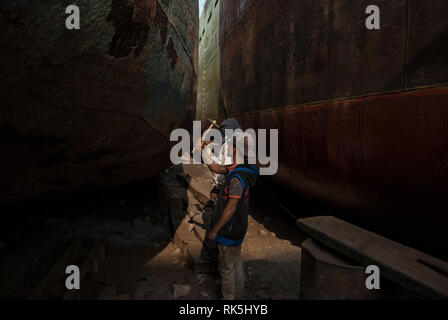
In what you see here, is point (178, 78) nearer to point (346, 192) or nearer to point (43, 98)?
point (43, 98)

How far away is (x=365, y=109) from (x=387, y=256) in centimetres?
101

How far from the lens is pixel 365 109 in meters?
1.78

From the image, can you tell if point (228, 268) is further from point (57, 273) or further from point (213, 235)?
point (57, 273)

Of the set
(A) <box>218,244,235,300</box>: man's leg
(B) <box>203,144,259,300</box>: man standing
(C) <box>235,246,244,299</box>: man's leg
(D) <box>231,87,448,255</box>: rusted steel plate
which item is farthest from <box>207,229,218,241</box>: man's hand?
(D) <box>231,87,448,255</box>: rusted steel plate

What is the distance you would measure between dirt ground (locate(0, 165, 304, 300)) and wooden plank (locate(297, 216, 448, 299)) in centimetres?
71

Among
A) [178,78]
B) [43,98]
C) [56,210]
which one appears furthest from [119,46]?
[56,210]

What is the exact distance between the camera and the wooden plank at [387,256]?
1.23 m

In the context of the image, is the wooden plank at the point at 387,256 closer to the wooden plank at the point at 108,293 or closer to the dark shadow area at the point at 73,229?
the wooden plank at the point at 108,293

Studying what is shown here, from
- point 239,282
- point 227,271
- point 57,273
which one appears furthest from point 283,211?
point 57,273

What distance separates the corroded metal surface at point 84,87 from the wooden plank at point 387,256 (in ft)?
4.81

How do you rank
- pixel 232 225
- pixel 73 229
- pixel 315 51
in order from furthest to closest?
1. pixel 73 229
2. pixel 315 51
3. pixel 232 225

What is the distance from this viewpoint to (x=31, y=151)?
1.15 m

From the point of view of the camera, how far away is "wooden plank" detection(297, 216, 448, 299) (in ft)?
4.03

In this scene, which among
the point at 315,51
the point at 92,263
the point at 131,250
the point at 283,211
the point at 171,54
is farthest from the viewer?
the point at 283,211
